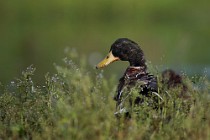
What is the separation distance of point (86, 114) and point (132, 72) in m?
2.54

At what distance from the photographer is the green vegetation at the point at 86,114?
6090 mm

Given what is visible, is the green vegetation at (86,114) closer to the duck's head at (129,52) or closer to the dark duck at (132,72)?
the dark duck at (132,72)

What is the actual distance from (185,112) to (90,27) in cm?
3037

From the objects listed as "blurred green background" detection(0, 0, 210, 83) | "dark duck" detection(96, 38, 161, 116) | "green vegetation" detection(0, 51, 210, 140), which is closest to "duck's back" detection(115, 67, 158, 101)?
"dark duck" detection(96, 38, 161, 116)

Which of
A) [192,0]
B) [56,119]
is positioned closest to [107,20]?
[192,0]

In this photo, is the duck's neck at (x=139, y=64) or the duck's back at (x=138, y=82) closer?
the duck's back at (x=138, y=82)

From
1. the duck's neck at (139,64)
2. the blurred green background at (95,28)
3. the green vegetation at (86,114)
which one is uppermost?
the blurred green background at (95,28)

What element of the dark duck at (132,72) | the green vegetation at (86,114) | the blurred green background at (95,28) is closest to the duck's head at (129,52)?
the dark duck at (132,72)

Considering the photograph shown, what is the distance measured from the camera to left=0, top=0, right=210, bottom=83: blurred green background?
26000 mm

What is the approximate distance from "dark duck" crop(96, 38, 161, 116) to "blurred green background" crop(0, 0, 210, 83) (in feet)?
40.8

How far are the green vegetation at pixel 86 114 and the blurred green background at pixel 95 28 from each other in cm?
1352

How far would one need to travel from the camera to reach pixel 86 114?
6.06 metres

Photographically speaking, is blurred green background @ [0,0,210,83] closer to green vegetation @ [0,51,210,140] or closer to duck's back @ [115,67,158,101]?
Answer: duck's back @ [115,67,158,101]

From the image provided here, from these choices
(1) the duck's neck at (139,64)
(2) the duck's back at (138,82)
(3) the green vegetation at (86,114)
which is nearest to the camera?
(3) the green vegetation at (86,114)
